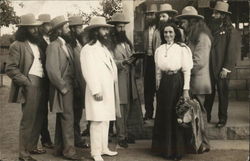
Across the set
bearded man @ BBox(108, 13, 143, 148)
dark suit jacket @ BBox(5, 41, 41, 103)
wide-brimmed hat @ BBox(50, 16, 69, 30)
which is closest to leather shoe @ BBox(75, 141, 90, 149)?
bearded man @ BBox(108, 13, 143, 148)

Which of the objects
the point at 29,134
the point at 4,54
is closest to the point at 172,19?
the point at 29,134

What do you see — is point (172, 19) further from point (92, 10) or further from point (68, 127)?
point (68, 127)

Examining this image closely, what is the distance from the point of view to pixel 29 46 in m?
6.39

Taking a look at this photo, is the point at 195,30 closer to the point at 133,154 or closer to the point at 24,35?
the point at 133,154

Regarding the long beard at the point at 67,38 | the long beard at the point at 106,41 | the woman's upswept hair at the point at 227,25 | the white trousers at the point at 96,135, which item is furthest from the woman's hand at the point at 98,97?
the woman's upswept hair at the point at 227,25

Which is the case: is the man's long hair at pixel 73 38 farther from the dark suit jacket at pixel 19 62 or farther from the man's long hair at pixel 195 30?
the man's long hair at pixel 195 30

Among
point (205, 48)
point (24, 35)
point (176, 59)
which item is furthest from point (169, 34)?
point (24, 35)

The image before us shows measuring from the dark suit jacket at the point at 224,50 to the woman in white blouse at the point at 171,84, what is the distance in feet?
3.46

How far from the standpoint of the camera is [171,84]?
20.3 feet

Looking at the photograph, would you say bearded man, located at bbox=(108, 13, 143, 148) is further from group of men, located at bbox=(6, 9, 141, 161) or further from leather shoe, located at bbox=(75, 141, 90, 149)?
leather shoe, located at bbox=(75, 141, 90, 149)

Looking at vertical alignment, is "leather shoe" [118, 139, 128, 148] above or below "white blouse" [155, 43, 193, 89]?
below

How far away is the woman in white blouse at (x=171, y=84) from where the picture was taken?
612cm

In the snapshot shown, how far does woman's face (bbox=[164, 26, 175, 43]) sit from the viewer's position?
612 cm

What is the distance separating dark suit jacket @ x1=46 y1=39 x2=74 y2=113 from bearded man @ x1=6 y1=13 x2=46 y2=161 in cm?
22
